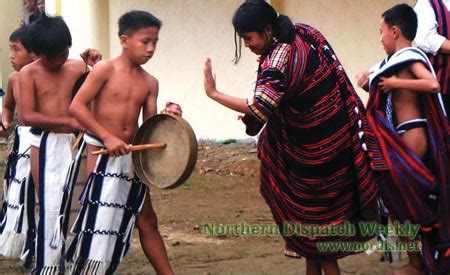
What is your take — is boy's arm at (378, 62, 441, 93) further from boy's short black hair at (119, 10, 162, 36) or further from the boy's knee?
the boy's knee

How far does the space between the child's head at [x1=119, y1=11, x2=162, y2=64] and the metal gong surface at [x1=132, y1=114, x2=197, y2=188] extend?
0.42 meters

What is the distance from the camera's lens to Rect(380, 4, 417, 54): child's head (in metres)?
5.49

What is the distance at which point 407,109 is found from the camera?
17.9 ft

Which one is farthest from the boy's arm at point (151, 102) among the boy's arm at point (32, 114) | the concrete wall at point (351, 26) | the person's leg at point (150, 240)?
the concrete wall at point (351, 26)

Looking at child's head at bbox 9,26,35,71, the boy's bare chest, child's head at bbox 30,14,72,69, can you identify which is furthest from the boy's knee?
child's head at bbox 9,26,35,71

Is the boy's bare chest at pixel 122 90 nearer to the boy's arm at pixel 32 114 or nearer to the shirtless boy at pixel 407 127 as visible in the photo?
the boy's arm at pixel 32 114

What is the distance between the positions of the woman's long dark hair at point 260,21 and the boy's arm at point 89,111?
812 millimetres

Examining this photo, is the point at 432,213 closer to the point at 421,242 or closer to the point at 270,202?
the point at 421,242

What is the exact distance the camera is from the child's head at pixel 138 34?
532cm

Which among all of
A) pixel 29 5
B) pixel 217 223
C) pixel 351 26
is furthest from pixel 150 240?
pixel 29 5

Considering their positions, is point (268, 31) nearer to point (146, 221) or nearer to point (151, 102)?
point (151, 102)

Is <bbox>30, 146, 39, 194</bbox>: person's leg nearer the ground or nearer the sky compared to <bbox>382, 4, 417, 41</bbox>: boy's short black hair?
nearer the ground

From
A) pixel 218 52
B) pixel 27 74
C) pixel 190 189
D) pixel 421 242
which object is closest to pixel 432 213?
pixel 421 242

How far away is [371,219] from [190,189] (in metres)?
4.38
